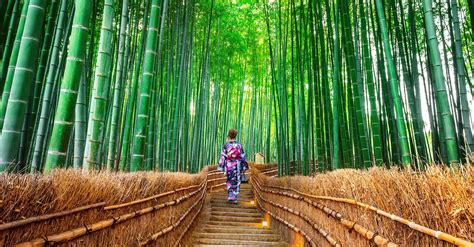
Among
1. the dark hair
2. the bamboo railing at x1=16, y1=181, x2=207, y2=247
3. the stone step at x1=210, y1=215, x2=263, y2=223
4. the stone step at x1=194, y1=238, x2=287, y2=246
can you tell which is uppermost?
the dark hair

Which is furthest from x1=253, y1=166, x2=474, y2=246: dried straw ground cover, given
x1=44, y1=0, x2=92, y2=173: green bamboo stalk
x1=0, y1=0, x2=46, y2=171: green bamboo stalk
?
x1=0, y1=0, x2=46, y2=171: green bamboo stalk

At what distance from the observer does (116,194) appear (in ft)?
6.70

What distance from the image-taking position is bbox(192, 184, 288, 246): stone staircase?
419cm

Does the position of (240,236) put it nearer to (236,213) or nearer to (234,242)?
(234,242)

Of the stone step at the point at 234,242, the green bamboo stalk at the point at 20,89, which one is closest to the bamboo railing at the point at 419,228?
the green bamboo stalk at the point at 20,89

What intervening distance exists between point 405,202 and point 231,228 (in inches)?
135

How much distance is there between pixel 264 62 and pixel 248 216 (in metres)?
7.20

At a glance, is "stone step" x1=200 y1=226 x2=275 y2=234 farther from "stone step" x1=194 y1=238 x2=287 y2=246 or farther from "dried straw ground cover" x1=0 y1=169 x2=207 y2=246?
"dried straw ground cover" x1=0 y1=169 x2=207 y2=246

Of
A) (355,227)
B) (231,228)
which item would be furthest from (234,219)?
(355,227)

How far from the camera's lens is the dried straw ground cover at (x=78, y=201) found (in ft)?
3.90

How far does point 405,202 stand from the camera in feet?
5.14

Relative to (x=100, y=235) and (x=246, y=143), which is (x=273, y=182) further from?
(x=246, y=143)

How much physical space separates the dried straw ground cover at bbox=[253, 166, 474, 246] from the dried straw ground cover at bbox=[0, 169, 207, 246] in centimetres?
123

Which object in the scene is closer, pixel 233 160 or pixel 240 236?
pixel 240 236
